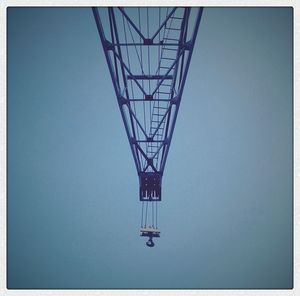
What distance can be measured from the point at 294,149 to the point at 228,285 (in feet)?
12.5

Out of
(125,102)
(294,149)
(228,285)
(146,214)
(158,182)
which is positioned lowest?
Result: (228,285)

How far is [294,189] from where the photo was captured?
754 centimetres

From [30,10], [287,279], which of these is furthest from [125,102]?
[287,279]

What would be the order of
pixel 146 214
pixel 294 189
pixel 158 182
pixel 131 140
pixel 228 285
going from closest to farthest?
1. pixel 294 189
2. pixel 228 285
3. pixel 131 140
4. pixel 158 182
5. pixel 146 214

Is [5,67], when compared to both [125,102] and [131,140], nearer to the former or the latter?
[125,102]

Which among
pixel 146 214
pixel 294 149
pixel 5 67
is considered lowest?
pixel 146 214

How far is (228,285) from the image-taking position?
8195 mm
